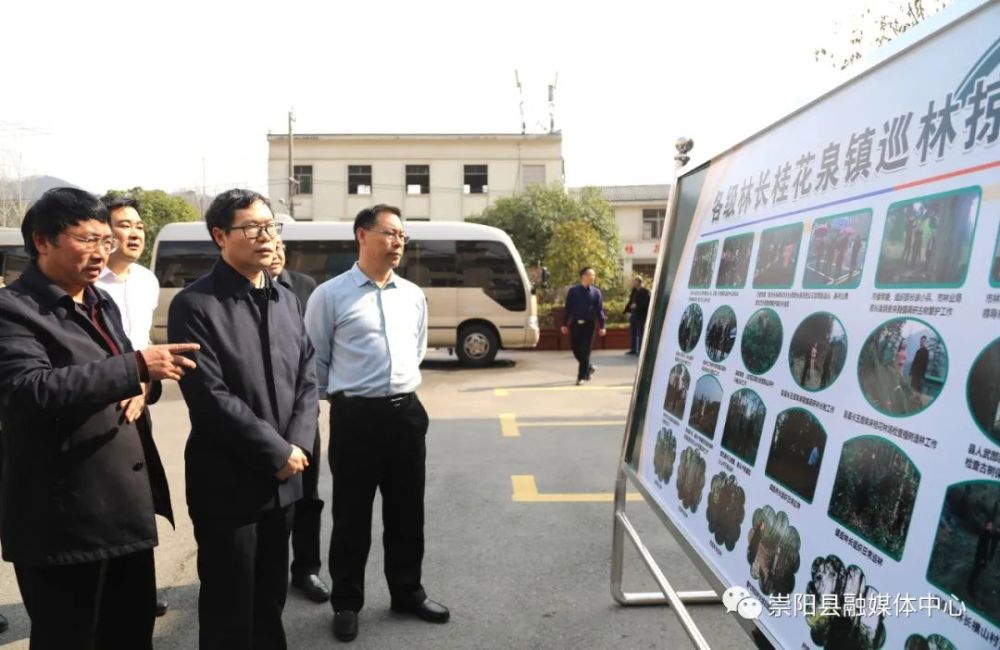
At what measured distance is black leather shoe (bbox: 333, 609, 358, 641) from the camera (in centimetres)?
276

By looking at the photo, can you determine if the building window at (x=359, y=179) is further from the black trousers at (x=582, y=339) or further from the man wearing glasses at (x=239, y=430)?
the man wearing glasses at (x=239, y=430)

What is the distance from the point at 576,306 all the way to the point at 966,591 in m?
8.41

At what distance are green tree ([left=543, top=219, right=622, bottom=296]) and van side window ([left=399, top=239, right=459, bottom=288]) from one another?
7.53 m

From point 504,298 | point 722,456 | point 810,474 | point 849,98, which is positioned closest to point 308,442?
point 722,456

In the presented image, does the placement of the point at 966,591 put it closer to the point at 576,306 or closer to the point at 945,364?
the point at 945,364

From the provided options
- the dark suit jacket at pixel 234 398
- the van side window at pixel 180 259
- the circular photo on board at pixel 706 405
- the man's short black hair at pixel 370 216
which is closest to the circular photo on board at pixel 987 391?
the circular photo on board at pixel 706 405

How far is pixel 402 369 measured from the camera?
2.86 metres

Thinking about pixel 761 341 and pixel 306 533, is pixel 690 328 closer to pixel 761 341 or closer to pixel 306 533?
pixel 761 341

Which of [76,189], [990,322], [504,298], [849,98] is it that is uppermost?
[849,98]

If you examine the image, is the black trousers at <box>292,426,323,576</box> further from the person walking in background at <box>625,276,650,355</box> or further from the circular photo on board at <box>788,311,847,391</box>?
the person walking in background at <box>625,276,650,355</box>

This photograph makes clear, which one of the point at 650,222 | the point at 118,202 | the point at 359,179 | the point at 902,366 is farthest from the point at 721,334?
the point at 359,179

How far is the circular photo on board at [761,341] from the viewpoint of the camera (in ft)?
5.57

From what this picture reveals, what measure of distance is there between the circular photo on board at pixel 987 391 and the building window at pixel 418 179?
33421 millimetres

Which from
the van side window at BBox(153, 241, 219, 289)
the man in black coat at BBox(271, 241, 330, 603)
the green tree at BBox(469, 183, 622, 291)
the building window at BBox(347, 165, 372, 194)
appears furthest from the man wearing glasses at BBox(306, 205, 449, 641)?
the building window at BBox(347, 165, 372, 194)
